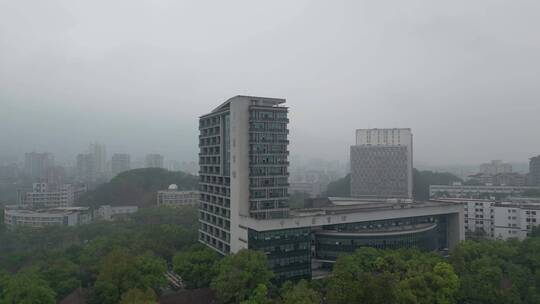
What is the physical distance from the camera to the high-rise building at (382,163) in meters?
67.8

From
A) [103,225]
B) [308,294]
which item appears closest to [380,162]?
[103,225]

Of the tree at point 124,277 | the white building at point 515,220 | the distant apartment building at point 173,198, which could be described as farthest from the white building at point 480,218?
the distant apartment building at point 173,198

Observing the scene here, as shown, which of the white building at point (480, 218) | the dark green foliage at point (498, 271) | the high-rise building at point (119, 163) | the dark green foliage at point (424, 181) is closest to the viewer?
the dark green foliage at point (498, 271)

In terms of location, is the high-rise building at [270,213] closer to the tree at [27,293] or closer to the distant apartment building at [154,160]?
the tree at [27,293]

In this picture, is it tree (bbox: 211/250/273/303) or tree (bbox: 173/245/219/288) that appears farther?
tree (bbox: 173/245/219/288)

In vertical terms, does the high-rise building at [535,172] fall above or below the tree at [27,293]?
above

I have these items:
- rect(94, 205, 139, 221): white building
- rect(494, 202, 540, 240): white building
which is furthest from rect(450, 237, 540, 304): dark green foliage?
rect(94, 205, 139, 221): white building

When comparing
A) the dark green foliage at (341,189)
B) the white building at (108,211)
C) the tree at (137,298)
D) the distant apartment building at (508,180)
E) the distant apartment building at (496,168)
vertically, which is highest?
the distant apartment building at (496,168)

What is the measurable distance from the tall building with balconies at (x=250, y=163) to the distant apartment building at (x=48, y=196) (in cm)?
5026

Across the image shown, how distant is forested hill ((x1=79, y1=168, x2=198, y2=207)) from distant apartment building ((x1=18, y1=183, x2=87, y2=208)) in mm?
4370

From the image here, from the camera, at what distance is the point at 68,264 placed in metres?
22.5

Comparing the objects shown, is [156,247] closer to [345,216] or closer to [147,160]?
[345,216]

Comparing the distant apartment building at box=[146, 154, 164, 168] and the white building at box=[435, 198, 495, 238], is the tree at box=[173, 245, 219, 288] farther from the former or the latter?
the distant apartment building at box=[146, 154, 164, 168]

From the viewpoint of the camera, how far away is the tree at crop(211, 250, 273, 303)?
19141 millimetres
